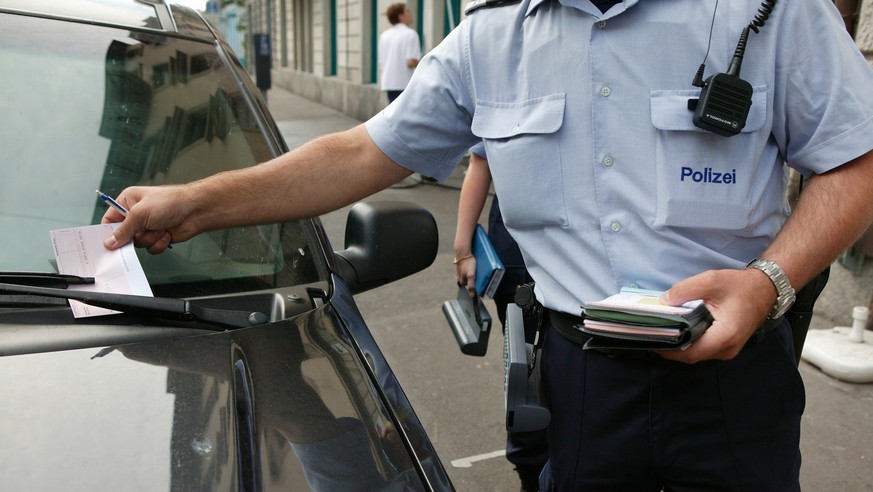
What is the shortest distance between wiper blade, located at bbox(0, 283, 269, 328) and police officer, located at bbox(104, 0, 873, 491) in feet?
0.40

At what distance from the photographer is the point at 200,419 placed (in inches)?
53.2

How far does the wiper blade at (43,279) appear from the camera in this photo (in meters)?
1.61

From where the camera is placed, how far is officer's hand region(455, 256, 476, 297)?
273cm

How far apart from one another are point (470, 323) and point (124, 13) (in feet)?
4.53

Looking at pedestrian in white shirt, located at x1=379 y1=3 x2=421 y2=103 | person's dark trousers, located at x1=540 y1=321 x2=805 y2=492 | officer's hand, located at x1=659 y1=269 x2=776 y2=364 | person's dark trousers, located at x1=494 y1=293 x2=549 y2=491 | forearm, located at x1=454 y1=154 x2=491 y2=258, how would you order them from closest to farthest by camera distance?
officer's hand, located at x1=659 y1=269 x2=776 y2=364 → person's dark trousers, located at x1=540 y1=321 x2=805 y2=492 → person's dark trousers, located at x1=494 y1=293 x2=549 y2=491 → forearm, located at x1=454 y1=154 x2=491 y2=258 → pedestrian in white shirt, located at x1=379 y1=3 x2=421 y2=103

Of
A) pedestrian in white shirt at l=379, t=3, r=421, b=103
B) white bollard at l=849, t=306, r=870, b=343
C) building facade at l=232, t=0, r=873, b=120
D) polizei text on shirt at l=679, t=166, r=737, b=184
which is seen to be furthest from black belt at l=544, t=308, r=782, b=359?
pedestrian in white shirt at l=379, t=3, r=421, b=103

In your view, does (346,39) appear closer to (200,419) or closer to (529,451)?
(529,451)

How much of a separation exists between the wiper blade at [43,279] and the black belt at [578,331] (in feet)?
3.03

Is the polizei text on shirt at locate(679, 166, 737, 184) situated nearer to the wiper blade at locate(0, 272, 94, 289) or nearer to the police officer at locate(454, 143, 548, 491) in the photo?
the wiper blade at locate(0, 272, 94, 289)

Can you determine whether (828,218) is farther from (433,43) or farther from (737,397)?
(433,43)

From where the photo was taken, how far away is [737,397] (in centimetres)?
155

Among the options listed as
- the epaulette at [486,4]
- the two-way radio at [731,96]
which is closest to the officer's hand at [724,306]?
the two-way radio at [731,96]

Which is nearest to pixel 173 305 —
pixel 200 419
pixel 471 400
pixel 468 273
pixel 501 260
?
pixel 200 419

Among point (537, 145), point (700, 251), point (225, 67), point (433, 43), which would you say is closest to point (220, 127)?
point (225, 67)
